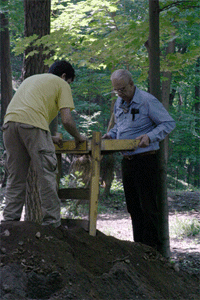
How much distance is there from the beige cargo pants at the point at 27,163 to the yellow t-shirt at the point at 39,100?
0.08 m

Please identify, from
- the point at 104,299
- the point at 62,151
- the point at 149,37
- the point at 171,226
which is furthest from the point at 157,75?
the point at 171,226

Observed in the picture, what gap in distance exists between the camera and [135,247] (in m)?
3.79

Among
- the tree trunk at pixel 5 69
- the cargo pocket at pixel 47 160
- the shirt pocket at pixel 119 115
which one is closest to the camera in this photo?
the cargo pocket at pixel 47 160

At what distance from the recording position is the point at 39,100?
342 centimetres

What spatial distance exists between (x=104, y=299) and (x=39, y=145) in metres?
1.46

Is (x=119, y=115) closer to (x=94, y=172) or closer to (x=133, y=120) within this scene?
(x=133, y=120)

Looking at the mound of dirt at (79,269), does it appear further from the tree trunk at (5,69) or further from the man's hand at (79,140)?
the tree trunk at (5,69)

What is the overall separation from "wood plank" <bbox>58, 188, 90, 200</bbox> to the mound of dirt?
33cm

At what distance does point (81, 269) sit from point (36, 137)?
1242 mm

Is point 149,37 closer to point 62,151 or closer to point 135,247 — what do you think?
point 62,151

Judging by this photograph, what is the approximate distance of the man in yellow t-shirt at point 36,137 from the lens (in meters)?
3.32

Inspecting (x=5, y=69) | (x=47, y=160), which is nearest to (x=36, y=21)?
(x=47, y=160)

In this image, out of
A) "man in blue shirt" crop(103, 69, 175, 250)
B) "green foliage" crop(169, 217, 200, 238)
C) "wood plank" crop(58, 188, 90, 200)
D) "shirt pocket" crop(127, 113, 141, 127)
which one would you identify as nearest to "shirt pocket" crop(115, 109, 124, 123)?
"man in blue shirt" crop(103, 69, 175, 250)

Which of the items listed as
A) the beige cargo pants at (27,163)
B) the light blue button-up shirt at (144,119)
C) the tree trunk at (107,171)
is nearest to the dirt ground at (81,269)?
the beige cargo pants at (27,163)
